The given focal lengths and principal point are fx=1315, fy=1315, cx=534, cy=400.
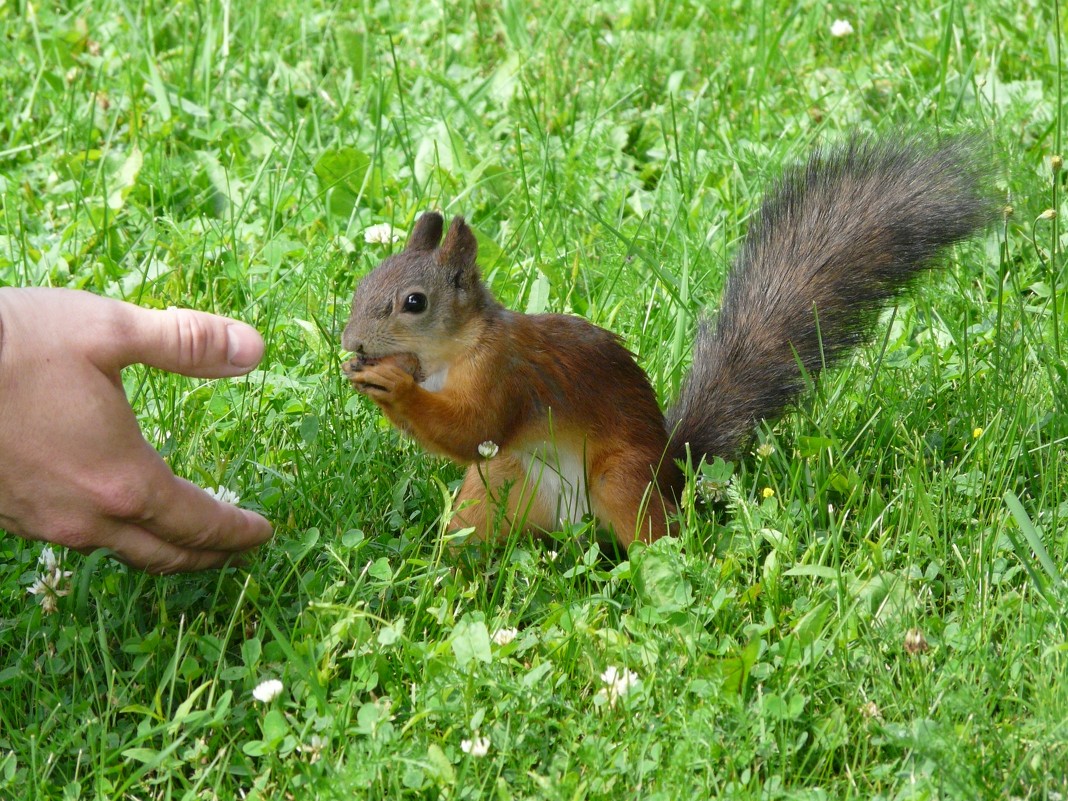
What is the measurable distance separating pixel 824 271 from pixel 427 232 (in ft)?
2.17

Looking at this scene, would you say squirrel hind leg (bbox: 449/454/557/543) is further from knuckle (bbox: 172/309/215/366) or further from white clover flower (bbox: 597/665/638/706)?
knuckle (bbox: 172/309/215/366)

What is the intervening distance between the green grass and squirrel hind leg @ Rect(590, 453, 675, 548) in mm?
71

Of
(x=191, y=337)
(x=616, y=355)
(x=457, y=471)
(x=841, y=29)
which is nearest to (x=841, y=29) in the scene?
(x=841, y=29)

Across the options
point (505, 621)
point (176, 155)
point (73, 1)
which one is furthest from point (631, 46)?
point (505, 621)

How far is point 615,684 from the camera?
1.63 m

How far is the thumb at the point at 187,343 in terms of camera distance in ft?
5.11

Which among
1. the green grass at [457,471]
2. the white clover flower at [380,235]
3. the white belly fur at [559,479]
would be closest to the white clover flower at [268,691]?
the green grass at [457,471]

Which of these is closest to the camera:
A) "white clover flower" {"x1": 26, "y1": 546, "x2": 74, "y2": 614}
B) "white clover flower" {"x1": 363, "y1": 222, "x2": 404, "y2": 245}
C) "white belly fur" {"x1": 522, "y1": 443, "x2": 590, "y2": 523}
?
"white clover flower" {"x1": 26, "y1": 546, "x2": 74, "y2": 614}

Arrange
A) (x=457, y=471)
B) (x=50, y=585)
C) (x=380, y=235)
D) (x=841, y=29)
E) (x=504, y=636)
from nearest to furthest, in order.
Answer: (x=504, y=636), (x=50, y=585), (x=457, y=471), (x=380, y=235), (x=841, y=29)

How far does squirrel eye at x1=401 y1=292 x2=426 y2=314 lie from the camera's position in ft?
6.76

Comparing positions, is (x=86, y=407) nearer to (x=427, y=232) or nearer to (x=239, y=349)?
(x=239, y=349)

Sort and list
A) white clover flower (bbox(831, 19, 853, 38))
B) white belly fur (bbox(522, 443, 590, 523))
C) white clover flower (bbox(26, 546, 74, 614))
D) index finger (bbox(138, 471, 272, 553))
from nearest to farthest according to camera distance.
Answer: index finger (bbox(138, 471, 272, 553)), white clover flower (bbox(26, 546, 74, 614)), white belly fur (bbox(522, 443, 590, 523)), white clover flower (bbox(831, 19, 853, 38))

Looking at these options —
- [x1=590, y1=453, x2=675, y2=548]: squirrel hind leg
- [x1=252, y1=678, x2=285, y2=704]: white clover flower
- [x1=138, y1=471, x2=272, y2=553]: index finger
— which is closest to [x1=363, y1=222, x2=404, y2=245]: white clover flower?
[x1=590, y1=453, x2=675, y2=548]: squirrel hind leg

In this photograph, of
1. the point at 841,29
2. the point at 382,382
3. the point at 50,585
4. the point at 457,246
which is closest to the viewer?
the point at 50,585
